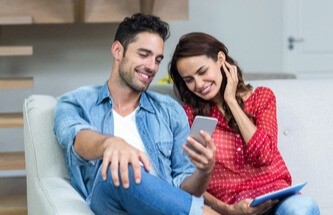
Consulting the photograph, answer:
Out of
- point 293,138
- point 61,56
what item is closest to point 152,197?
point 293,138

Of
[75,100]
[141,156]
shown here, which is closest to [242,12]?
[75,100]

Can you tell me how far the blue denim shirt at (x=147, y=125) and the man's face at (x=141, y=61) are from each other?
0.24ft

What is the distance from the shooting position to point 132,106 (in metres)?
2.29

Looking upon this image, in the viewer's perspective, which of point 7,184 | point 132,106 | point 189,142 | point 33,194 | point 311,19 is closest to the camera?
point 189,142

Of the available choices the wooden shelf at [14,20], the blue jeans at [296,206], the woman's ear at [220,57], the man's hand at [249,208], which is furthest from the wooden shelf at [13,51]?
the blue jeans at [296,206]

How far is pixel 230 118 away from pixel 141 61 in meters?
0.35

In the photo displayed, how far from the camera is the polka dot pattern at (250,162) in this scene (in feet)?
7.30

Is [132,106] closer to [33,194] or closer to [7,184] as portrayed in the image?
[33,194]

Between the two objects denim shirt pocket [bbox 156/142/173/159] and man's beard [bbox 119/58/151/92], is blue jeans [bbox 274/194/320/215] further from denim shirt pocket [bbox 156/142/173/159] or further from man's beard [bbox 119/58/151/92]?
man's beard [bbox 119/58/151/92]

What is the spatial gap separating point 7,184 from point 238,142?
216 centimetres

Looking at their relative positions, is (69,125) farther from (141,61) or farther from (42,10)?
(42,10)

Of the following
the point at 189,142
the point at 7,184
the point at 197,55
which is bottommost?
the point at 7,184

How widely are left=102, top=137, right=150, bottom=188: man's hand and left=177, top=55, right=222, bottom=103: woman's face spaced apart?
633mm

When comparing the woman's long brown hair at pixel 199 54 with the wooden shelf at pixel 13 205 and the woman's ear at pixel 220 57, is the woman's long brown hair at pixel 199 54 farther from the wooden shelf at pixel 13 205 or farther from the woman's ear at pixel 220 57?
the wooden shelf at pixel 13 205
